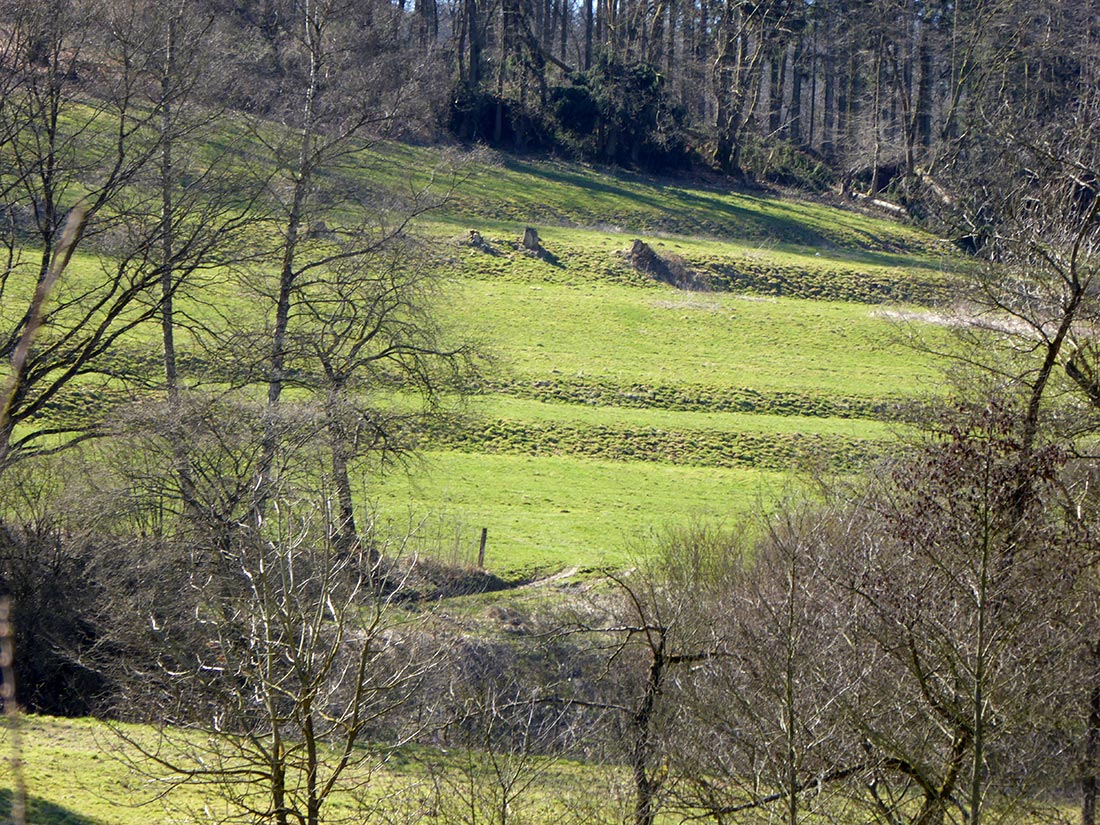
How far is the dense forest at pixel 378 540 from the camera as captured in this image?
373 inches

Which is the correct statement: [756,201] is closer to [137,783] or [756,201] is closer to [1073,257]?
[1073,257]

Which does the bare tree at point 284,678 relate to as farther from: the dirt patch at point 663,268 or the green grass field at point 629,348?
the dirt patch at point 663,268

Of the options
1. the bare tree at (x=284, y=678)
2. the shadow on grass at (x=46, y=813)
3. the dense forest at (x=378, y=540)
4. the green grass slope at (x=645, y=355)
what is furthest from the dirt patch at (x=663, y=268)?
the shadow on grass at (x=46, y=813)

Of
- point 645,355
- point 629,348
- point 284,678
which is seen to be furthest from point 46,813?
point 629,348

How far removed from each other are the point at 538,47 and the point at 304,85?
36.7 meters

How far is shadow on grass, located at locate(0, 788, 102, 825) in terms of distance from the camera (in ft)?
32.4

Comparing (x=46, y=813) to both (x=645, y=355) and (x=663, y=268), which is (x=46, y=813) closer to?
(x=645, y=355)

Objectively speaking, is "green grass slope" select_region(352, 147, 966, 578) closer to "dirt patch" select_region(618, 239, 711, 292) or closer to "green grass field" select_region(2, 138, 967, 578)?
"green grass field" select_region(2, 138, 967, 578)

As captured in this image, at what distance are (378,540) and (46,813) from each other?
5.86 meters

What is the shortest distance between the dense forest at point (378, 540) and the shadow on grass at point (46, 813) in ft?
3.88

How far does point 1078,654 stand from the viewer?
1153 centimetres

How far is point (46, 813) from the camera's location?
33.2 ft

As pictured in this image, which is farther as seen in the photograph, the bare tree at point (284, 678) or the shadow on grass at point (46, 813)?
the shadow on grass at point (46, 813)

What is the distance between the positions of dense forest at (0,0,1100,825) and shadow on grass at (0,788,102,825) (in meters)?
1.18
